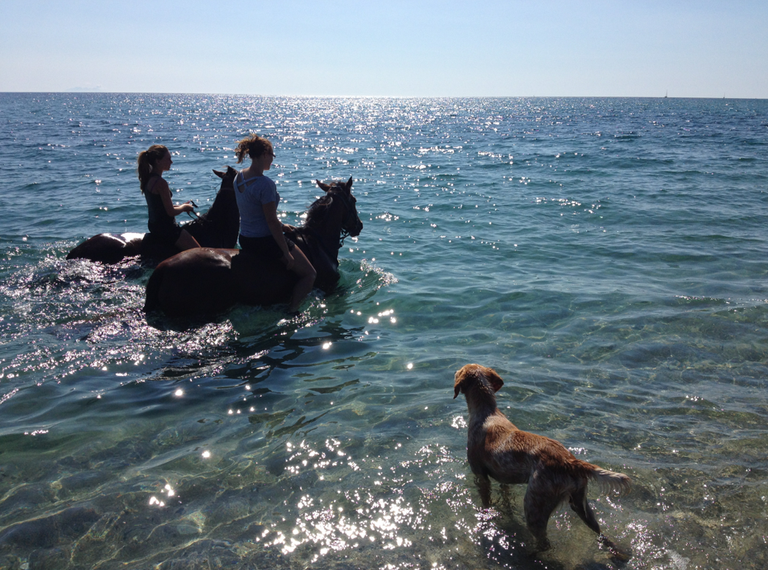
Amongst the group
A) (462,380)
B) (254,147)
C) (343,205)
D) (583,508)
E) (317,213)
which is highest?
(254,147)

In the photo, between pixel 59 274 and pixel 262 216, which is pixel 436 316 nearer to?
pixel 262 216

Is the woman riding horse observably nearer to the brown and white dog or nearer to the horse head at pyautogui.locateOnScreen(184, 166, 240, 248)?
the horse head at pyautogui.locateOnScreen(184, 166, 240, 248)

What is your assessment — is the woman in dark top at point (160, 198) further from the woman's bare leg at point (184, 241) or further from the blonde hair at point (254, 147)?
the blonde hair at point (254, 147)

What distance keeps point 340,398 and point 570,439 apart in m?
2.49

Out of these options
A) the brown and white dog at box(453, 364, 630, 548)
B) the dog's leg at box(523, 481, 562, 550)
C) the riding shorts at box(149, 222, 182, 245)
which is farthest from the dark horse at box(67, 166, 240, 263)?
the dog's leg at box(523, 481, 562, 550)

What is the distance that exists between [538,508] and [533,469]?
26 centimetres

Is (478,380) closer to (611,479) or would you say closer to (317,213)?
(611,479)

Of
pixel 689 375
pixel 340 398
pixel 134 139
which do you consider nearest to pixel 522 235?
pixel 689 375

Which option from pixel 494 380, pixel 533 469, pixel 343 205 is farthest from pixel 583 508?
pixel 343 205

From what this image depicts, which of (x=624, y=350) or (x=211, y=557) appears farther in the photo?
(x=624, y=350)

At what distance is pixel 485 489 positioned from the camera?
4090 mm

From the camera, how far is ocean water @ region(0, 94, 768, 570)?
145 inches

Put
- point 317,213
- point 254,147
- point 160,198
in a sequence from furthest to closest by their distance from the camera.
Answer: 1. point 317,213
2. point 160,198
3. point 254,147

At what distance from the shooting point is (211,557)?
11.5ft
